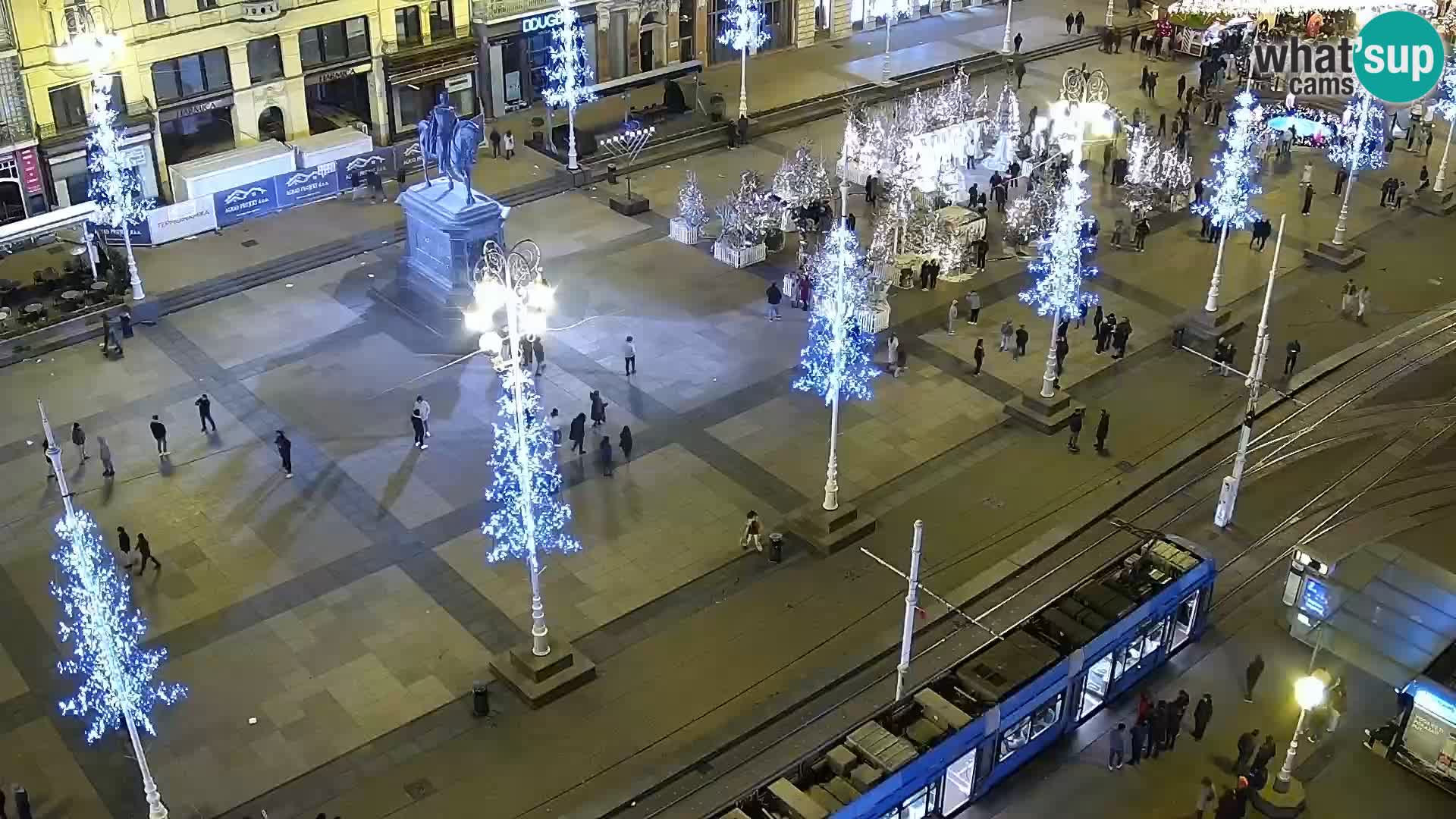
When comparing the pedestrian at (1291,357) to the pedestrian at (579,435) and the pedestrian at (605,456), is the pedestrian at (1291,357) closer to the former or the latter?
the pedestrian at (605,456)

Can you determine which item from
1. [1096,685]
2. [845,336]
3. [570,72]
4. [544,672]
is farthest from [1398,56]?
[570,72]

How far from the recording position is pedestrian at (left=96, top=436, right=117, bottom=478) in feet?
117

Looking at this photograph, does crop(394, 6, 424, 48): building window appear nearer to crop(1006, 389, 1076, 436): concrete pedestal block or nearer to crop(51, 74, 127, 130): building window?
crop(51, 74, 127, 130): building window

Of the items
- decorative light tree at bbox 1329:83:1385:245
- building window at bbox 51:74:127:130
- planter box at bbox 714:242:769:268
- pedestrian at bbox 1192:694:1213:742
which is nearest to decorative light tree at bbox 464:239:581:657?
planter box at bbox 714:242:769:268

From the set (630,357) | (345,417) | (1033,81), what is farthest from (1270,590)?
(1033,81)

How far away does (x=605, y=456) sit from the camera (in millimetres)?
36531

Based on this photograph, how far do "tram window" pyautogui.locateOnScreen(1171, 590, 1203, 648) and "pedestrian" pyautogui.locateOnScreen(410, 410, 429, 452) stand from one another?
19.1 metres

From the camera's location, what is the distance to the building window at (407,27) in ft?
179

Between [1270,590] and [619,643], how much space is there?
48.7 ft

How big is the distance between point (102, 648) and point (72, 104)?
92.5ft

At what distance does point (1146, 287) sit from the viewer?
46906 mm

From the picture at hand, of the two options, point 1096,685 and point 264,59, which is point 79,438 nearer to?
point 264,59

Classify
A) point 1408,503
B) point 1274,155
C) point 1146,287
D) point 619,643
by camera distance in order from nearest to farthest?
point 619,643 < point 1408,503 < point 1146,287 < point 1274,155

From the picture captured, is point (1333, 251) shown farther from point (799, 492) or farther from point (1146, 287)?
point (799, 492)
